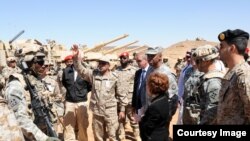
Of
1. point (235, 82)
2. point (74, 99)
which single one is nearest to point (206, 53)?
point (235, 82)

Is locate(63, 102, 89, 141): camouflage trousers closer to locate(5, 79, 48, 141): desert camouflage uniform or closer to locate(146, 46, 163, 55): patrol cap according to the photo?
locate(146, 46, 163, 55): patrol cap

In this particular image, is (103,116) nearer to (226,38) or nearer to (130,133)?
(130,133)

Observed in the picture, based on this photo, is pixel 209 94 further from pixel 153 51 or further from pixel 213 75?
pixel 153 51

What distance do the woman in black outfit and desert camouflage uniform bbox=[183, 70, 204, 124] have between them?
42 centimetres

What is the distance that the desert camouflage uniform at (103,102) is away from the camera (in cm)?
759

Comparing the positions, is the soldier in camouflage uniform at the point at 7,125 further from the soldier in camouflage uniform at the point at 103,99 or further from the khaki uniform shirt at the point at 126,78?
the khaki uniform shirt at the point at 126,78

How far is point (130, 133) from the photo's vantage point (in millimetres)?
10445

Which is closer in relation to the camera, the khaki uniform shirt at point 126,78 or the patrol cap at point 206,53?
the patrol cap at point 206,53

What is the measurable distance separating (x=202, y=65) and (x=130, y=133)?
19.9 feet

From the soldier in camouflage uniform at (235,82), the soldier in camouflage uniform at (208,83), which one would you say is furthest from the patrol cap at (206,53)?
the soldier in camouflage uniform at (235,82)

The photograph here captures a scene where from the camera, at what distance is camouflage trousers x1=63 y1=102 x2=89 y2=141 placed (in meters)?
8.27

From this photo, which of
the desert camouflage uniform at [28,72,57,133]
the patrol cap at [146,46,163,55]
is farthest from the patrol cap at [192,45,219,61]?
the desert camouflage uniform at [28,72,57,133]

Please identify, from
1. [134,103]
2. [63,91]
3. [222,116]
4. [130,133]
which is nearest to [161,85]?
[222,116]

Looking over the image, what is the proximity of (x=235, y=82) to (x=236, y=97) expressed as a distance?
14cm
